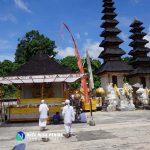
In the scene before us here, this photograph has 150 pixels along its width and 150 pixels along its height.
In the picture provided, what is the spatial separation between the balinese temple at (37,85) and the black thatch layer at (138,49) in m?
21.9

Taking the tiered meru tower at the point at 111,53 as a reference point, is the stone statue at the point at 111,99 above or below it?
below

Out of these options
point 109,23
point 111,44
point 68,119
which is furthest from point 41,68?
point 109,23

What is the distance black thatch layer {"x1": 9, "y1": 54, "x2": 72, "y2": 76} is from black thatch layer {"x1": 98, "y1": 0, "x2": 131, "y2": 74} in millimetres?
16815

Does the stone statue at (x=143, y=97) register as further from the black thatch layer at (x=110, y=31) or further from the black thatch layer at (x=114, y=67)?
the black thatch layer at (x=110, y=31)

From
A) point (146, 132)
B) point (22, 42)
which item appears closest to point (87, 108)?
point (146, 132)

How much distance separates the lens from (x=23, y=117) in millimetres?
20844

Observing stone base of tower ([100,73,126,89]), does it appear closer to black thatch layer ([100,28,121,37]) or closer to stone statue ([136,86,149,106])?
stone statue ([136,86,149,106])

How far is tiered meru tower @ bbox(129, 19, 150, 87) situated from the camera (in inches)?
1694

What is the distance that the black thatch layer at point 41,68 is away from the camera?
21227 mm

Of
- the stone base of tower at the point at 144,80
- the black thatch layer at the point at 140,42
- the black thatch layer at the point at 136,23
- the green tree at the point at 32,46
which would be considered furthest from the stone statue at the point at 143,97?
the green tree at the point at 32,46

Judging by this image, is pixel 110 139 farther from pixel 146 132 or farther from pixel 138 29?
pixel 138 29

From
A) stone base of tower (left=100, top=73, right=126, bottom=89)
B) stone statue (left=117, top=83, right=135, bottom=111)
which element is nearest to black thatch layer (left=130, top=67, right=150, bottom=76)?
stone base of tower (left=100, top=73, right=126, bottom=89)

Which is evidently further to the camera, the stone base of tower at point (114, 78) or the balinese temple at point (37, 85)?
the stone base of tower at point (114, 78)

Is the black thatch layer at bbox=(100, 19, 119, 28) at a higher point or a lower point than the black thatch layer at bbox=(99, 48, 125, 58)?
higher
